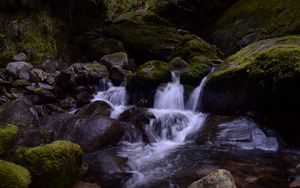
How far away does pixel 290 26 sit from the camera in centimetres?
1027

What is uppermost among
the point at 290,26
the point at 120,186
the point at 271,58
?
the point at 290,26

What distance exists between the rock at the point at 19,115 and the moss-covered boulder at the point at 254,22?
678 centimetres

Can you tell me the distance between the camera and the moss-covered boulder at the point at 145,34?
1300cm

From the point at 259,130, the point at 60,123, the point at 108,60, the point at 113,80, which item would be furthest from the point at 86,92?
the point at 259,130

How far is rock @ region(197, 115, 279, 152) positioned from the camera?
6481mm

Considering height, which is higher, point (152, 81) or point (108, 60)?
point (108, 60)

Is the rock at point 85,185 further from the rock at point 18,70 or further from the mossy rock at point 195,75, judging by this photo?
the rock at point 18,70

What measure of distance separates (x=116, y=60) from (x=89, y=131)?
5.73 metres

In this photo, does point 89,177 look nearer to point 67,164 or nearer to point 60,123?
point 67,164

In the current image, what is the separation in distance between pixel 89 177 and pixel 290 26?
7732 millimetres

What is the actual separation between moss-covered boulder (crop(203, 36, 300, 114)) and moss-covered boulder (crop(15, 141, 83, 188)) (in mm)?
4045

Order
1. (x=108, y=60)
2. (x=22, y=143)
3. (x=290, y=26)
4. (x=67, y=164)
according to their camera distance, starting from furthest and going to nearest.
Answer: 1. (x=108, y=60)
2. (x=290, y=26)
3. (x=22, y=143)
4. (x=67, y=164)

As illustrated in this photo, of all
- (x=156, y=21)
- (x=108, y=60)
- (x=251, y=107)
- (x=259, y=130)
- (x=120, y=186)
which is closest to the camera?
(x=120, y=186)

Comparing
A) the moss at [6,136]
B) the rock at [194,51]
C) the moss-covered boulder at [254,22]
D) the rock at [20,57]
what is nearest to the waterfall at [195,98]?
the rock at [194,51]
